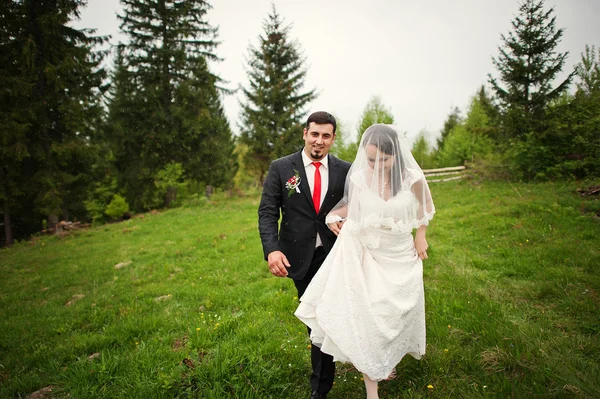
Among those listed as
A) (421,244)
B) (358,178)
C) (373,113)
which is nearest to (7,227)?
(358,178)

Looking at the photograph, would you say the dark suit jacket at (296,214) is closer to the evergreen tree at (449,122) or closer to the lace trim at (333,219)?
the lace trim at (333,219)

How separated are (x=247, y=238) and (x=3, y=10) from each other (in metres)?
16.7

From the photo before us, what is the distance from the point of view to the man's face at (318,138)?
2.88m

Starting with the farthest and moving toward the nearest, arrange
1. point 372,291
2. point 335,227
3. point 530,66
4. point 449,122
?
point 449,122 → point 530,66 → point 335,227 → point 372,291

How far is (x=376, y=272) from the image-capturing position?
8.57ft

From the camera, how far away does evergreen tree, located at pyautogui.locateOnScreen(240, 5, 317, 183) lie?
21.6 meters

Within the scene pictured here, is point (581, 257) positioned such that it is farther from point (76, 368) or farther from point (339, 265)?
point (76, 368)

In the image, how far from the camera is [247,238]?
33.8 feet

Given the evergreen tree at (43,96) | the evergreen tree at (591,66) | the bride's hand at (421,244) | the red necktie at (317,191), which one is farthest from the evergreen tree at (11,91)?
the evergreen tree at (591,66)

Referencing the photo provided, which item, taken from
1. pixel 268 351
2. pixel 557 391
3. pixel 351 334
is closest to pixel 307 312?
pixel 351 334

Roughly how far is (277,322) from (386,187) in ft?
8.89

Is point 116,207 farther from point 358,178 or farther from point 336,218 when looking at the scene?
point 358,178

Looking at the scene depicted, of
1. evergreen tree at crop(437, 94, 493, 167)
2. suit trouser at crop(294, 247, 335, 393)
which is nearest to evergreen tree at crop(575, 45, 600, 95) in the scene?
suit trouser at crop(294, 247, 335, 393)

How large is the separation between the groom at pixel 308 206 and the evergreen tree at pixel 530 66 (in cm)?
1658
